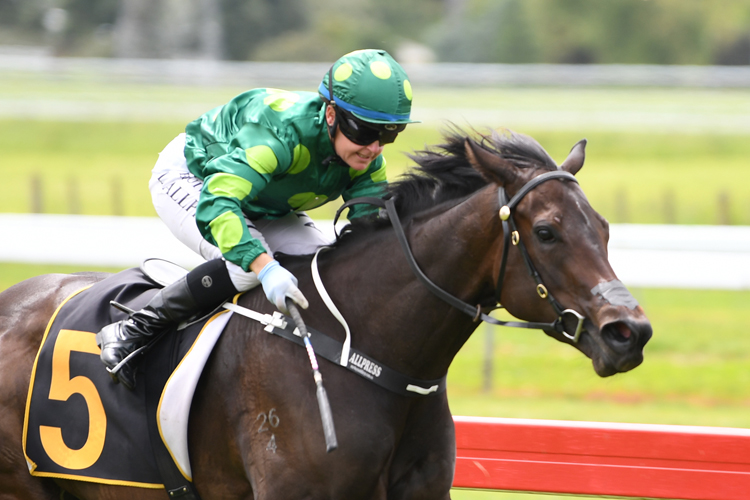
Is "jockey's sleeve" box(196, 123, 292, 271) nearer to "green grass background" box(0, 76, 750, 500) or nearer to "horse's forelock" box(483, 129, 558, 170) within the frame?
"green grass background" box(0, 76, 750, 500)

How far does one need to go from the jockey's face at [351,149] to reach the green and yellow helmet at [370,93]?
3cm

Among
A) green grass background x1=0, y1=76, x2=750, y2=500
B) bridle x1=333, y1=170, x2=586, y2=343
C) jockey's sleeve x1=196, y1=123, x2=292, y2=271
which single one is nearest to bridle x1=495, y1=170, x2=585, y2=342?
bridle x1=333, y1=170, x2=586, y2=343

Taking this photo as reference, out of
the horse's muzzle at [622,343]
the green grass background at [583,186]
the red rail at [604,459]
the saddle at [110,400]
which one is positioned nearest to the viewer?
the horse's muzzle at [622,343]

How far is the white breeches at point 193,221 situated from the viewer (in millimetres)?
3230

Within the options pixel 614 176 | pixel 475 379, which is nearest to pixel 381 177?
pixel 475 379

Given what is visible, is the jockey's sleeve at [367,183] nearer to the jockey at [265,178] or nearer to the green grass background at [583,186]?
the jockey at [265,178]

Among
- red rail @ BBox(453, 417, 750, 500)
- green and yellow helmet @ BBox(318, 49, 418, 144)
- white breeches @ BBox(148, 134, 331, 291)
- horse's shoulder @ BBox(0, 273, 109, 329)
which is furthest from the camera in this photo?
red rail @ BBox(453, 417, 750, 500)

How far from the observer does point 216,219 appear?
277cm

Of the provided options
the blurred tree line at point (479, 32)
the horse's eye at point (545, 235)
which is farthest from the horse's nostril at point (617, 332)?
the blurred tree line at point (479, 32)

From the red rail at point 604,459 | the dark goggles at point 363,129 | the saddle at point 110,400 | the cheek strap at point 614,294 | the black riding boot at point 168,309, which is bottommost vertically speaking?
the red rail at point 604,459

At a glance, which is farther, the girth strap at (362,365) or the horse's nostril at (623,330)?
the girth strap at (362,365)

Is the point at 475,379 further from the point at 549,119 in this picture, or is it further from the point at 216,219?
the point at 549,119

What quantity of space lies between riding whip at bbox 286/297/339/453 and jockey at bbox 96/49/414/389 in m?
0.04

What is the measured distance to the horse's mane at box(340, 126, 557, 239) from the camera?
2.73 metres
